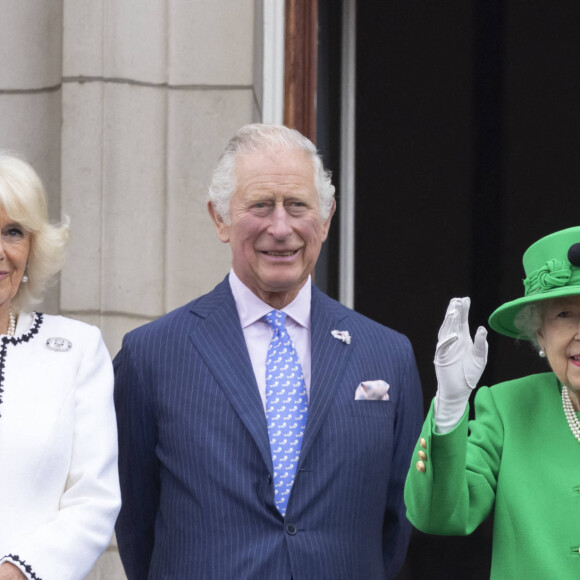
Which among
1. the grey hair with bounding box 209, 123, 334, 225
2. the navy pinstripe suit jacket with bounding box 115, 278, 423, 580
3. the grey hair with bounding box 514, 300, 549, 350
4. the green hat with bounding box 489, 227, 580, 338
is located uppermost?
the grey hair with bounding box 209, 123, 334, 225

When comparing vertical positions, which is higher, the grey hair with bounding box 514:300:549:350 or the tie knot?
the grey hair with bounding box 514:300:549:350

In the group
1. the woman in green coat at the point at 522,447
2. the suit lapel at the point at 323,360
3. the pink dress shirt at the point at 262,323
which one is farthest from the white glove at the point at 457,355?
the pink dress shirt at the point at 262,323

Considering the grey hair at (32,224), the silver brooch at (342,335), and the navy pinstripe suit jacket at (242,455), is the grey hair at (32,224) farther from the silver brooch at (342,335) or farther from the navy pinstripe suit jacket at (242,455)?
the silver brooch at (342,335)

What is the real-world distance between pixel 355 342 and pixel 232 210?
18.1 inches

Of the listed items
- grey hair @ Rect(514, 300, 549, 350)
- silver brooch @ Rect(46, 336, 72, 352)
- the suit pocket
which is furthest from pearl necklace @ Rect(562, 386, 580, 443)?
silver brooch @ Rect(46, 336, 72, 352)

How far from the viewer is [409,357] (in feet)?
11.3

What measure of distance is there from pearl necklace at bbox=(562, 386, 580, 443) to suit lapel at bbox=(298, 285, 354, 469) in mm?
567

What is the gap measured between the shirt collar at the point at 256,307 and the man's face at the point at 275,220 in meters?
0.04

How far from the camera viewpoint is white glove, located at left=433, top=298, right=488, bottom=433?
2650mm

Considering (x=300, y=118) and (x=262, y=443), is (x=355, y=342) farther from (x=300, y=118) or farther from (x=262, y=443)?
(x=300, y=118)

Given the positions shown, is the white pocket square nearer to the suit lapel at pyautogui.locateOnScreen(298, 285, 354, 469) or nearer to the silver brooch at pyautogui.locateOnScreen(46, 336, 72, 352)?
the suit lapel at pyautogui.locateOnScreen(298, 285, 354, 469)

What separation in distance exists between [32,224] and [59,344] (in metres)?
0.28

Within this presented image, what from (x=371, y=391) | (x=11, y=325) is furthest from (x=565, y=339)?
(x=11, y=325)

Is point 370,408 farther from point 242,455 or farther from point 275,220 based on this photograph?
point 275,220
